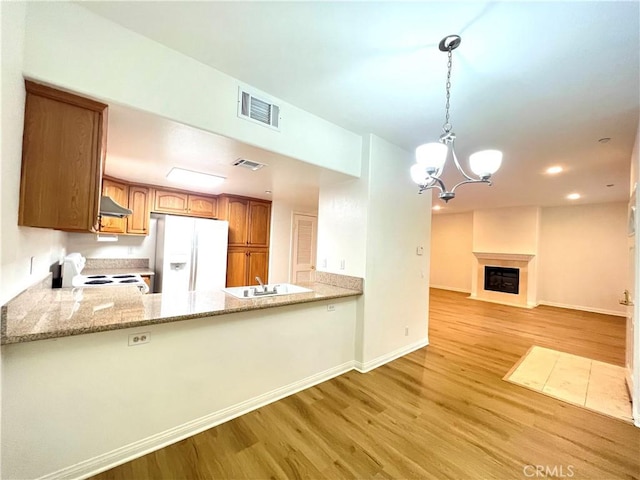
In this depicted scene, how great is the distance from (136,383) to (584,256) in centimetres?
859

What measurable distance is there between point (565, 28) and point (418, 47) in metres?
0.77

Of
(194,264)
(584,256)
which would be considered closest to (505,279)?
(584,256)

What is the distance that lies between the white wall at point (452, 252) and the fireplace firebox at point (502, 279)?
43 cm

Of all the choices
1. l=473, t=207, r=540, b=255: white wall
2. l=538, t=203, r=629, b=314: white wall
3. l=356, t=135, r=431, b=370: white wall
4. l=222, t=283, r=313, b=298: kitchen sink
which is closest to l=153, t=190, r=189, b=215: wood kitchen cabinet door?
l=222, t=283, r=313, b=298: kitchen sink

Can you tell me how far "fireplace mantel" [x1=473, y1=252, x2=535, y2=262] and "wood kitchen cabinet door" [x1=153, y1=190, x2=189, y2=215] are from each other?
7.22 m

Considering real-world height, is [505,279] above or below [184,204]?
below

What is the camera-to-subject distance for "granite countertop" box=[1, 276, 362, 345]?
1.40 m

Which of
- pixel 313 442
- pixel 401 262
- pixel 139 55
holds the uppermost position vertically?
pixel 139 55

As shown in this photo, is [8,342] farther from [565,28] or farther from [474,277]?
[474,277]

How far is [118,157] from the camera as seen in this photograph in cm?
273

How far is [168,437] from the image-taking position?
5.92 feet

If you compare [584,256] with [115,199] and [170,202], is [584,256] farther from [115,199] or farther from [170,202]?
[115,199]

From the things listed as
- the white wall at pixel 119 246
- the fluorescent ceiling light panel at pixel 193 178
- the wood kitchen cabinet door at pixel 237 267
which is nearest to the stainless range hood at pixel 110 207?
the fluorescent ceiling light panel at pixel 193 178

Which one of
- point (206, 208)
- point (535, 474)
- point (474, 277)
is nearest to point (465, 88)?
point (535, 474)
